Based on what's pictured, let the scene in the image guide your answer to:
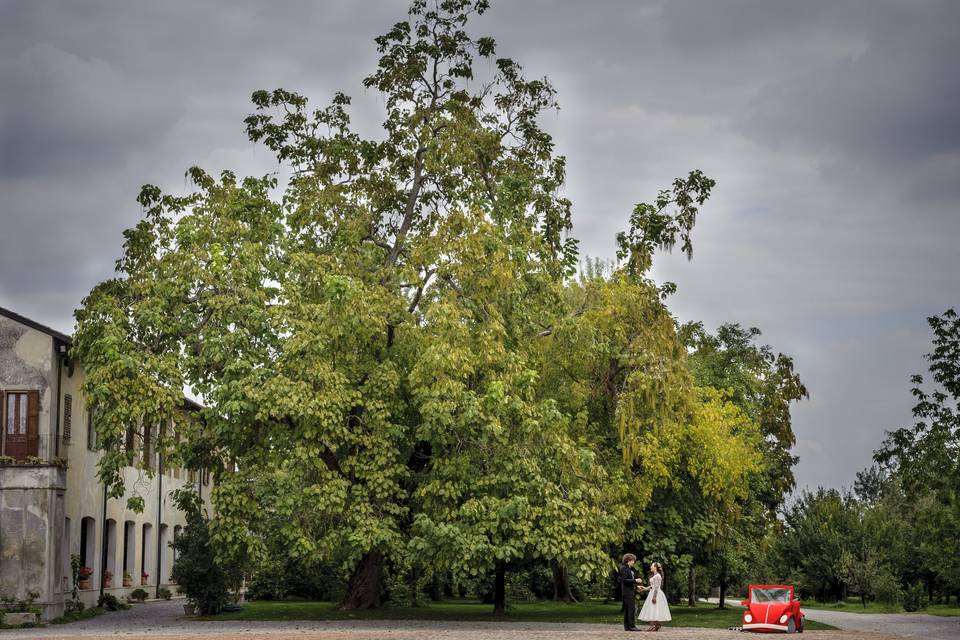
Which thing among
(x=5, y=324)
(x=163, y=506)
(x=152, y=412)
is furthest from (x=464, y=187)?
(x=163, y=506)

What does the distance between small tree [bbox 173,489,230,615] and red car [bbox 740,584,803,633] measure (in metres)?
14.5

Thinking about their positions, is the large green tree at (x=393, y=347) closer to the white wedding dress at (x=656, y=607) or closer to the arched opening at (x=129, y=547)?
the white wedding dress at (x=656, y=607)

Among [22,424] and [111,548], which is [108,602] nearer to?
[111,548]

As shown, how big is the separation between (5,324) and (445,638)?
16979 millimetres

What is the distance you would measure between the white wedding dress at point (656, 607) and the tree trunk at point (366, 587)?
10.7 meters

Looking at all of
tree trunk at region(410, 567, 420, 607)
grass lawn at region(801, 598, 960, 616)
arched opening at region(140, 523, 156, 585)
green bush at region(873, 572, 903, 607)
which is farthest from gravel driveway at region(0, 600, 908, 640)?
green bush at region(873, 572, 903, 607)

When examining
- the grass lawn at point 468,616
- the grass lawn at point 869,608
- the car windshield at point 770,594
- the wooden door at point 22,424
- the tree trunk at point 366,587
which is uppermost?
the wooden door at point 22,424

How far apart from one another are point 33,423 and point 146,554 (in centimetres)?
1397

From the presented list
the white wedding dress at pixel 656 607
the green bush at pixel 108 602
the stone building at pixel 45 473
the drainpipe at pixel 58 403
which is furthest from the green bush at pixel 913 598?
the drainpipe at pixel 58 403

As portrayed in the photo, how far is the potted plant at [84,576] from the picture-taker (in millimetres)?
33312

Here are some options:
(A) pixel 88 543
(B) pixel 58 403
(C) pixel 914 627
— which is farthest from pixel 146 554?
(C) pixel 914 627

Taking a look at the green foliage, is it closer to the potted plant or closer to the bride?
the potted plant

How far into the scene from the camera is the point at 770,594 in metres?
26.5

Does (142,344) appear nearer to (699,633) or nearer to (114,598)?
(114,598)
